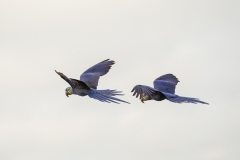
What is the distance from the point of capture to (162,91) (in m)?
39.4

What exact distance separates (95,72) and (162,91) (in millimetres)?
3673

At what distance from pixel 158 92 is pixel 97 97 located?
425 cm

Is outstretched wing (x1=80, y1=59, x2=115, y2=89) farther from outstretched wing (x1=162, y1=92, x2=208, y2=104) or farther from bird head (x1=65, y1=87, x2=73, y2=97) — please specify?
outstretched wing (x1=162, y1=92, x2=208, y2=104)

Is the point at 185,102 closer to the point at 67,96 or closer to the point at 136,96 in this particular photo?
the point at 136,96

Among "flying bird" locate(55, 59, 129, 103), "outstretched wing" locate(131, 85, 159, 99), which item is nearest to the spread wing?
"flying bird" locate(55, 59, 129, 103)

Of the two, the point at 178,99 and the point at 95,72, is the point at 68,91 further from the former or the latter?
the point at 178,99

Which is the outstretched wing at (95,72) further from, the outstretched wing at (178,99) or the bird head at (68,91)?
the outstretched wing at (178,99)

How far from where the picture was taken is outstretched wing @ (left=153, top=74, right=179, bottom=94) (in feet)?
131

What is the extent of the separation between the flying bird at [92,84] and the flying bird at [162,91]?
2.23 m

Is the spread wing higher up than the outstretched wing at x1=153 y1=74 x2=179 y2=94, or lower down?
lower down

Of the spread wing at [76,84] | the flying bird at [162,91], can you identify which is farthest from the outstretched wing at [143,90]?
the spread wing at [76,84]

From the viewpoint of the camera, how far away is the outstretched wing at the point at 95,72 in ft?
131

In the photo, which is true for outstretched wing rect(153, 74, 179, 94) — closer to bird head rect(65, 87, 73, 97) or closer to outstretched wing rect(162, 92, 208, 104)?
outstretched wing rect(162, 92, 208, 104)

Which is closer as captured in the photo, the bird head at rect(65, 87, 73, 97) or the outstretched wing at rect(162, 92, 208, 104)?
the outstretched wing at rect(162, 92, 208, 104)
